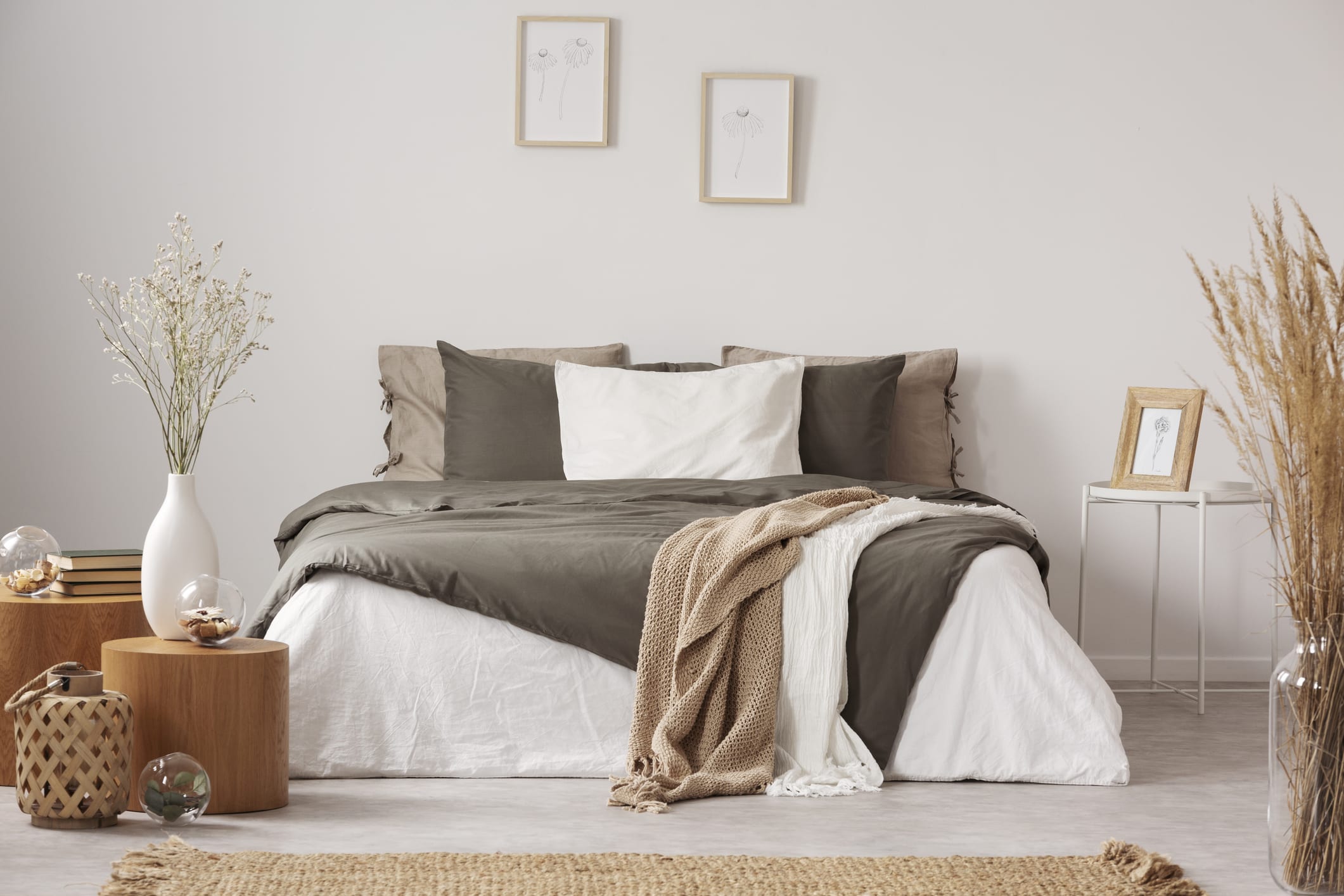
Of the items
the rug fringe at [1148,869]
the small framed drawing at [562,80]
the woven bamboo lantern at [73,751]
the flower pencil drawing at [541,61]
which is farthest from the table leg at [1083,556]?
the woven bamboo lantern at [73,751]

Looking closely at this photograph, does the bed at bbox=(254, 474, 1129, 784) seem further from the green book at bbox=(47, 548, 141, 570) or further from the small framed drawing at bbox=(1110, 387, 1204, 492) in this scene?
the small framed drawing at bbox=(1110, 387, 1204, 492)

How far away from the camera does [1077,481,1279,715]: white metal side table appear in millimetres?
3639

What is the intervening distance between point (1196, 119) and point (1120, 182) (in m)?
0.33

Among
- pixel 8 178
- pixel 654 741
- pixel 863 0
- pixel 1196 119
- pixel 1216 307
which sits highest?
pixel 863 0

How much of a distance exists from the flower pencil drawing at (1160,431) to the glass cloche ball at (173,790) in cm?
291

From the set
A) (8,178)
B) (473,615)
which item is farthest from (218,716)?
(8,178)

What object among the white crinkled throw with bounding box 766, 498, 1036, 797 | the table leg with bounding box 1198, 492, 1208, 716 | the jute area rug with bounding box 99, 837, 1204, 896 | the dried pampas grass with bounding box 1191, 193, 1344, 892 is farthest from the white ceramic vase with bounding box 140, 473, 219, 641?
the table leg with bounding box 1198, 492, 1208, 716

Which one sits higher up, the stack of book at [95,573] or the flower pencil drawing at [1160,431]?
the flower pencil drawing at [1160,431]

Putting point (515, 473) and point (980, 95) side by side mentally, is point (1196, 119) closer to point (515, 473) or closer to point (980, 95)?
point (980, 95)

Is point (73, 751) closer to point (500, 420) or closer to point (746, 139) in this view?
point (500, 420)

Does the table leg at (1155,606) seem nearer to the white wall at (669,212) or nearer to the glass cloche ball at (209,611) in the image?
the white wall at (669,212)

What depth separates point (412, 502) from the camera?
3232 millimetres

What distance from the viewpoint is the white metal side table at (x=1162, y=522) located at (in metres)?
3.64

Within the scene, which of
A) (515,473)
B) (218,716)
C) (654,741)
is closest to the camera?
(218,716)
